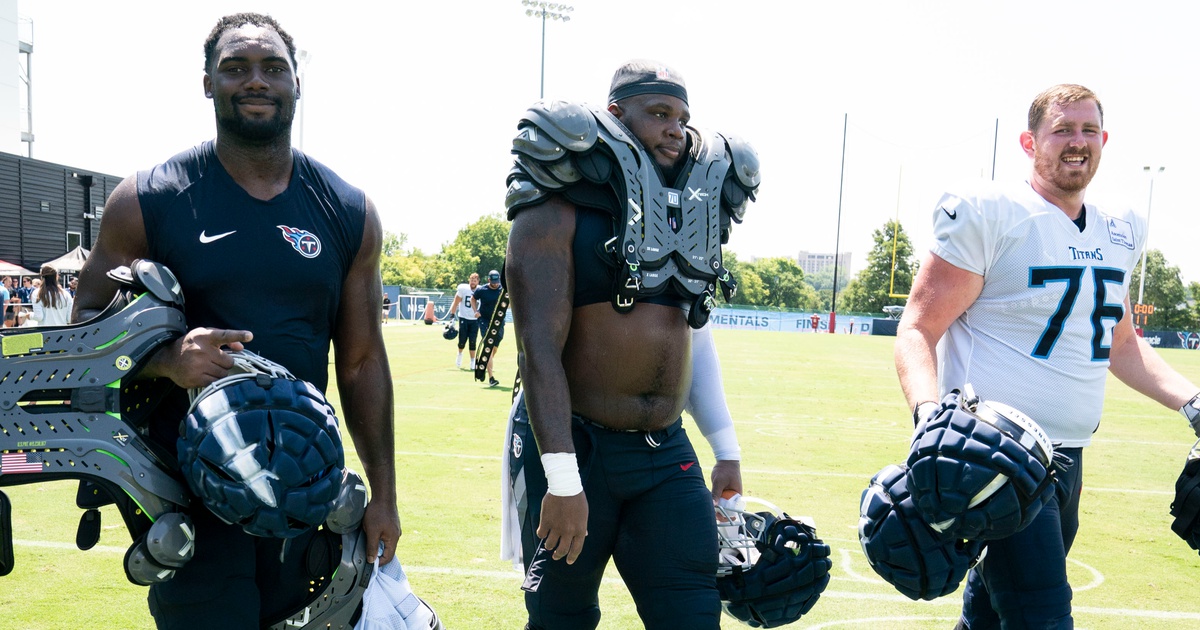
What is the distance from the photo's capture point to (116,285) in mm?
2512

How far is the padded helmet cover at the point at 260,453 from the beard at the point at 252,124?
647 millimetres

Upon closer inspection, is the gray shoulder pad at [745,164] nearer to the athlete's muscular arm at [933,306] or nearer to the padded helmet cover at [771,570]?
the athlete's muscular arm at [933,306]

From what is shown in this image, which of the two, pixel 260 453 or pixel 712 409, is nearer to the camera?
pixel 260 453

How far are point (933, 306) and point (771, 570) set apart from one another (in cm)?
111

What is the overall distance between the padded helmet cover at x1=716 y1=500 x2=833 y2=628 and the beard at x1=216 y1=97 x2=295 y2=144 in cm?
190

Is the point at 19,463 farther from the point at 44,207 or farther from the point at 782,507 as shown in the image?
the point at 44,207

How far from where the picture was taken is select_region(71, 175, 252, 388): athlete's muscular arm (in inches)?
92.4

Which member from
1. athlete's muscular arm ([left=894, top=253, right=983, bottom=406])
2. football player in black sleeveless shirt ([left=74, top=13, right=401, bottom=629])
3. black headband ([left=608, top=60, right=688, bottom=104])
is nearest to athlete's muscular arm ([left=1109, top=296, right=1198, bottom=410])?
athlete's muscular arm ([left=894, top=253, right=983, bottom=406])

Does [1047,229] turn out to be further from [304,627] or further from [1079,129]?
[304,627]

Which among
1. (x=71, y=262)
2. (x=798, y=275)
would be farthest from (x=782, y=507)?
(x=798, y=275)

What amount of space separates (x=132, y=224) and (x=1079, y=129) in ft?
10.1

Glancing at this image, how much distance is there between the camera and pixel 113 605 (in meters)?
4.40

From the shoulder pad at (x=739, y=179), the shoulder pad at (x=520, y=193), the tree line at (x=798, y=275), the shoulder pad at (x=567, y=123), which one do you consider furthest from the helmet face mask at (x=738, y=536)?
the tree line at (x=798, y=275)

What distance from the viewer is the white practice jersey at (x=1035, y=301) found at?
3.35 m
